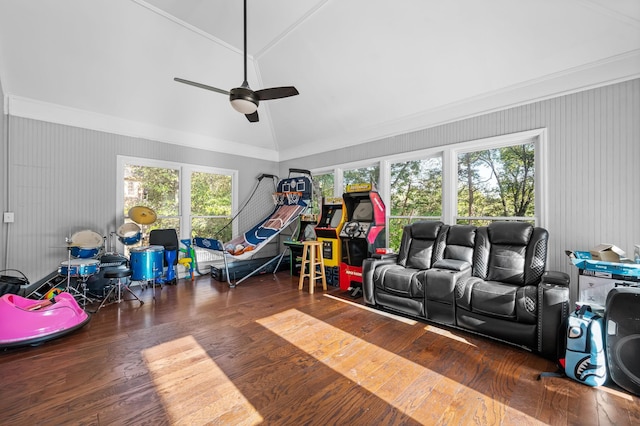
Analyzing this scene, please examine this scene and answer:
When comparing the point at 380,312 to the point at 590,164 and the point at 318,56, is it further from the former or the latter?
the point at 318,56

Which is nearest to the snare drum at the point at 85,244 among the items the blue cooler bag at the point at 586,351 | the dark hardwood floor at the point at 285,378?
the dark hardwood floor at the point at 285,378

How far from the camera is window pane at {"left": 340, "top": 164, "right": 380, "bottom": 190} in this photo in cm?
538

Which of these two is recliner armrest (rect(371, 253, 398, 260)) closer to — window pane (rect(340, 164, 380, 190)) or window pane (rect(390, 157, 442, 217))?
window pane (rect(390, 157, 442, 217))

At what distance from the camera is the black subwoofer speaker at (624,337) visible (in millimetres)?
2021

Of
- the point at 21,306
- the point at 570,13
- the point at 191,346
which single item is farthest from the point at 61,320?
the point at 570,13

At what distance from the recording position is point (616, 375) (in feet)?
6.82

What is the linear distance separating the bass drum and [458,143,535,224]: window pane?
Answer: 5.24 m

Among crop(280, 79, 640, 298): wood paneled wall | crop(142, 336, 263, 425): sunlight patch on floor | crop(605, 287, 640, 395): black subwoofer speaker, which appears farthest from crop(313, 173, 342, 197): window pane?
crop(605, 287, 640, 395): black subwoofer speaker

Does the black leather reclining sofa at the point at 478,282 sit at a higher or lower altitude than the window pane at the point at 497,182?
lower

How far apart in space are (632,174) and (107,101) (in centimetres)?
721

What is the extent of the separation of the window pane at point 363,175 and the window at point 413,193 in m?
0.34

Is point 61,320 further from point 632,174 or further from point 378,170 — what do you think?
point 632,174

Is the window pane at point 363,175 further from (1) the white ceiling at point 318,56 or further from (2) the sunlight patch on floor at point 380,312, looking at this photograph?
(2) the sunlight patch on floor at point 380,312

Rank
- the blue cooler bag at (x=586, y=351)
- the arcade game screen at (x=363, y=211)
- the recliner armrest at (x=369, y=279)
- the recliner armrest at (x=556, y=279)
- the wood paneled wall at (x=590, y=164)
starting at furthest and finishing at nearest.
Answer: the arcade game screen at (x=363, y=211), the recliner armrest at (x=369, y=279), the wood paneled wall at (x=590, y=164), the recliner armrest at (x=556, y=279), the blue cooler bag at (x=586, y=351)
